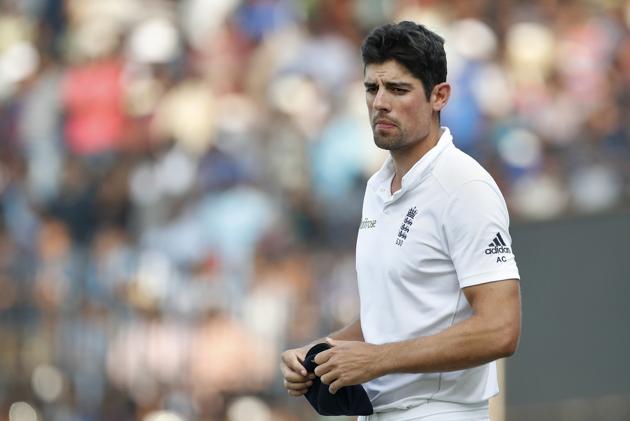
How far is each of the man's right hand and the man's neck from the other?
60 centimetres

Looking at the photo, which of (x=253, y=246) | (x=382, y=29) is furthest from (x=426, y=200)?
(x=253, y=246)

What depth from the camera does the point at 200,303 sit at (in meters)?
11.6

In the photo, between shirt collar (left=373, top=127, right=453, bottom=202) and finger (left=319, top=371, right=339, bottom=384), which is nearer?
finger (left=319, top=371, right=339, bottom=384)

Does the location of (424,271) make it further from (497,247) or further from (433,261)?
(497,247)

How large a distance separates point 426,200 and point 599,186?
5807 mm

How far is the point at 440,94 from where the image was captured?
4277 mm

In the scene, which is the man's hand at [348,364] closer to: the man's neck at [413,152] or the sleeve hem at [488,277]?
the sleeve hem at [488,277]

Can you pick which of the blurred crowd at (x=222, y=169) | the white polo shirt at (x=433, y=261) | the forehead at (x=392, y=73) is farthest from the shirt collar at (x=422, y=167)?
the blurred crowd at (x=222, y=169)

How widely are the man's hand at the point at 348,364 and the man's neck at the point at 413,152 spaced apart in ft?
1.95

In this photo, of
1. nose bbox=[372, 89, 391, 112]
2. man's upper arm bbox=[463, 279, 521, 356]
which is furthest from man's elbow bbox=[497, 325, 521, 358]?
nose bbox=[372, 89, 391, 112]

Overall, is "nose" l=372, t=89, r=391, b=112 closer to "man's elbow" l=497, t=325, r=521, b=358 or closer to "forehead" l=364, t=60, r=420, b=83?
"forehead" l=364, t=60, r=420, b=83

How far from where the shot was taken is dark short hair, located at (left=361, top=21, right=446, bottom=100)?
13.8 ft

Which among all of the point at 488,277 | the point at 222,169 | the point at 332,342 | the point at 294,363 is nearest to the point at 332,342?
the point at 332,342

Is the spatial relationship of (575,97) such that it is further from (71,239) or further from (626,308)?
(71,239)
